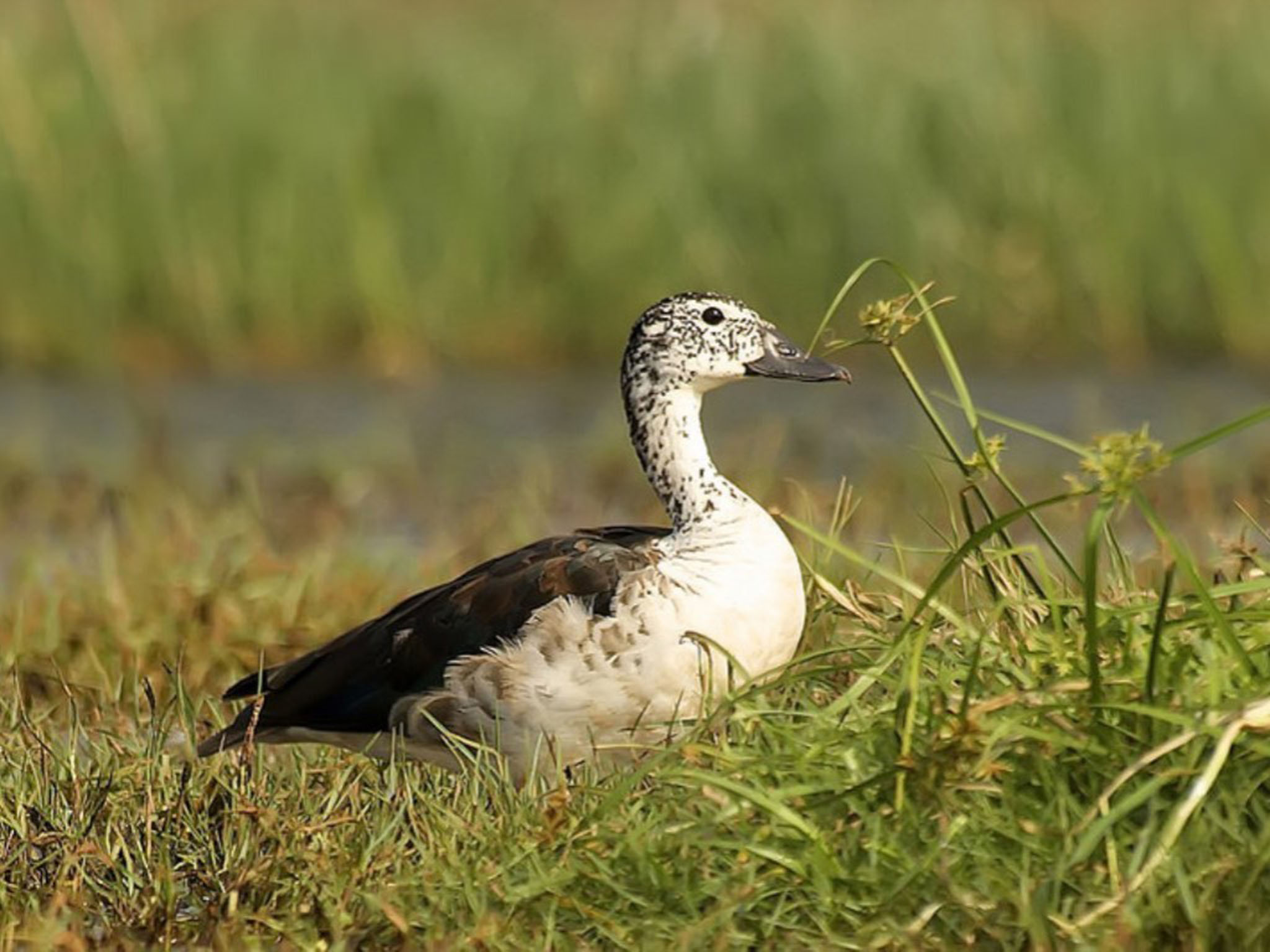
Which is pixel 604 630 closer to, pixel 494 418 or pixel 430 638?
pixel 430 638

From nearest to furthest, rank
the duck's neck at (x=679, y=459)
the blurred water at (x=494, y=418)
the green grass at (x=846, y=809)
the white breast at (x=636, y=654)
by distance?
the green grass at (x=846, y=809), the white breast at (x=636, y=654), the duck's neck at (x=679, y=459), the blurred water at (x=494, y=418)

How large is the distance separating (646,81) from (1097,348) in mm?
2216

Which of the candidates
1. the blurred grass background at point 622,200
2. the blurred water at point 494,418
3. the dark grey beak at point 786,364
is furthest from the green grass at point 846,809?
the blurred grass background at point 622,200

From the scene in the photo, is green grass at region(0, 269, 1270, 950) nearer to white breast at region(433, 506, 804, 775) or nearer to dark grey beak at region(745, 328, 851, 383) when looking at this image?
white breast at region(433, 506, 804, 775)

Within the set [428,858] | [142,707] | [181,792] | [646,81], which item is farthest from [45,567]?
[646,81]

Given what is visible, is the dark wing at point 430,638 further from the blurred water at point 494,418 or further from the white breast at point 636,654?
the blurred water at point 494,418

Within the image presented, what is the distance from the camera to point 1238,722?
4.05m

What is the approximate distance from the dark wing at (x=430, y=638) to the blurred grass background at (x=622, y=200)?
19.8 ft

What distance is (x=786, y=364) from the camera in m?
5.85

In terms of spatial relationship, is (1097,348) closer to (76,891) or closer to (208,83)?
(208,83)

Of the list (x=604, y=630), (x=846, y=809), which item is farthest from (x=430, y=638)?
(x=846, y=809)

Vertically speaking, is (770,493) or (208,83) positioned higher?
(208,83)

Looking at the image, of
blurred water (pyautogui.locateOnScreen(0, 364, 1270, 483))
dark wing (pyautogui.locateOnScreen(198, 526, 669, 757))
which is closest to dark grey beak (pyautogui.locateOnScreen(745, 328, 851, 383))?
dark wing (pyautogui.locateOnScreen(198, 526, 669, 757))

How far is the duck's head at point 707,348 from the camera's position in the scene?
5.82 meters
